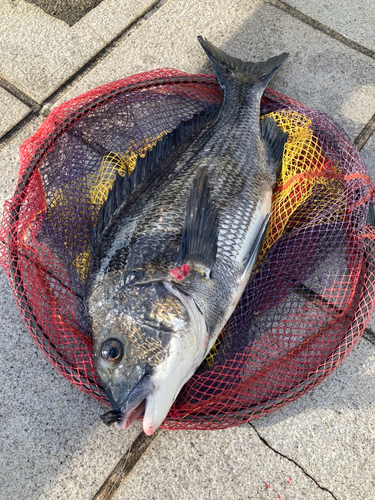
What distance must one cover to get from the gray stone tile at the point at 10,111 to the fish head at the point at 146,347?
238 cm

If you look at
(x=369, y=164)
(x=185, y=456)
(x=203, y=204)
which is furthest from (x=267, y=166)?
(x=185, y=456)

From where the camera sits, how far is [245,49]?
3.98m

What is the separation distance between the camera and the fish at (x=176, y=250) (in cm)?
204

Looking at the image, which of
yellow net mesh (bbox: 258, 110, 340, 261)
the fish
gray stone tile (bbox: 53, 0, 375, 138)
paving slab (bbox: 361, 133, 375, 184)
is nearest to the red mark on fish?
the fish

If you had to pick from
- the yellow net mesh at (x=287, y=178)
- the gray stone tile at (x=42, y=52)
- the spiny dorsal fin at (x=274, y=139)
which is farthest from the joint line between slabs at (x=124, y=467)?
the gray stone tile at (x=42, y=52)

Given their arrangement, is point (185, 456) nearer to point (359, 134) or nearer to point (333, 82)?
point (359, 134)

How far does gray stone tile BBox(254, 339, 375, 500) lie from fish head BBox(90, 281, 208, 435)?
35.9 inches

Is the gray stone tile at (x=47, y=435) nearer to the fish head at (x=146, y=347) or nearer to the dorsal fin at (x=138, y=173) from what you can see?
the fish head at (x=146, y=347)

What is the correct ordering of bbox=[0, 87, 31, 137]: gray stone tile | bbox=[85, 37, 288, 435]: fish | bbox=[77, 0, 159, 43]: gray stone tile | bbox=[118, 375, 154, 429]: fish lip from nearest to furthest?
bbox=[118, 375, 154, 429]: fish lip, bbox=[85, 37, 288, 435]: fish, bbox=[0, 87, 31, 137]: gray stone tile, bbox=[77, 0, 159, 43]: gray stone tile

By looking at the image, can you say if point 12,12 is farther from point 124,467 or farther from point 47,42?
point 124,467

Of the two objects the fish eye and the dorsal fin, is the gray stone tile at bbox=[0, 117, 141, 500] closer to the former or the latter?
the fish eye

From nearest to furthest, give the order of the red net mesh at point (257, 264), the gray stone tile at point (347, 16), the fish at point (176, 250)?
1. the fish at point (176, 250)
2. the red net mesh at point (257, 264)
3. the gray stone tile at point (347, 16)

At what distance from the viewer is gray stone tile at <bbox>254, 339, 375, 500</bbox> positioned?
2.50m

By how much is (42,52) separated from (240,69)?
81.9 inches
